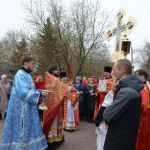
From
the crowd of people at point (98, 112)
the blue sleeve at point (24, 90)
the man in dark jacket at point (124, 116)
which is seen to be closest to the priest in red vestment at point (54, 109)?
the crowd of people at point (98, 112)

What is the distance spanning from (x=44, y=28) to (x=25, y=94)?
484 inches

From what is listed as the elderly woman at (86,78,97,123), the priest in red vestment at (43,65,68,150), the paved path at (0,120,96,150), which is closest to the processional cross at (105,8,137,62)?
the priest in red vestment at (43,65,68,150)

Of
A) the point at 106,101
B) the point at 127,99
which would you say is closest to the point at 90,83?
the point at 106,101

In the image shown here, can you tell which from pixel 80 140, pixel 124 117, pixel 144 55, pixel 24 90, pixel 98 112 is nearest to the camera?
pixel 124 117

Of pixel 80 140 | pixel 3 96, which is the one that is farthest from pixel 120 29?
pixel 3 96

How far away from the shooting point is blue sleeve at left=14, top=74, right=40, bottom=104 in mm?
3505

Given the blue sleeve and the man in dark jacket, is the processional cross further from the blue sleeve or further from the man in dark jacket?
the man in dark jacket

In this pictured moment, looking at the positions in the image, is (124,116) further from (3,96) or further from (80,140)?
(3,96)

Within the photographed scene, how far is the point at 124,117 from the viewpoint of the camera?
6.89ft

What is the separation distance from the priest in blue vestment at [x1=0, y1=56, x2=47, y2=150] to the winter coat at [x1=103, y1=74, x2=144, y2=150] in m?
1.86

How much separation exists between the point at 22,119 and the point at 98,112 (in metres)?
1.57

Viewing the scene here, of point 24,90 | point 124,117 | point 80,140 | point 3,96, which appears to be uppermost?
point 24,90

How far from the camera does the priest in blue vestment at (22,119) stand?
3535 millimetres

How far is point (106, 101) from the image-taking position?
2.74m
